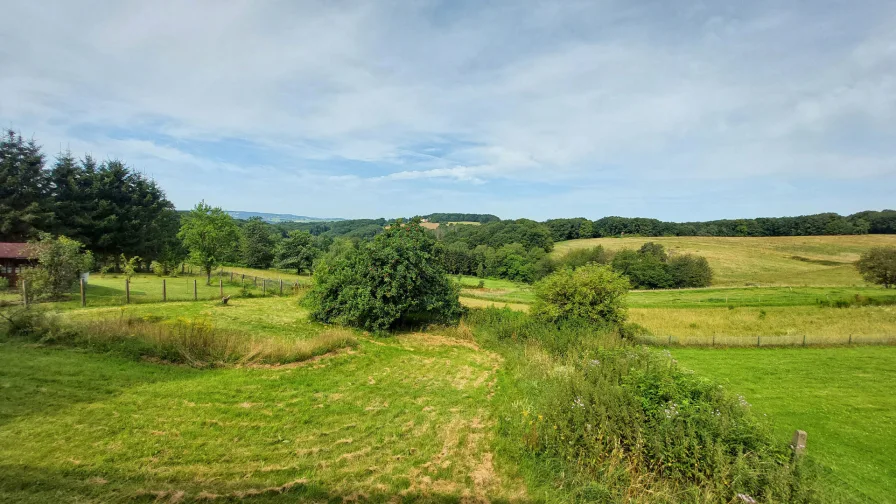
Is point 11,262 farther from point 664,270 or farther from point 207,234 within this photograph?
point 664,270

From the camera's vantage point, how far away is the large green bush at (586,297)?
53.1 ft

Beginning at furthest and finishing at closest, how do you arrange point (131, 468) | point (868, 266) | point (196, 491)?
point (868, 266) < point (131, 468) < point (196, 491)

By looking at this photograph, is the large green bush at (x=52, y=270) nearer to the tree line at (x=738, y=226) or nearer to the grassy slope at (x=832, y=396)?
the grassy slope at (x=832, y=396)

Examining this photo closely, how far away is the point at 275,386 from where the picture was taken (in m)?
8.66

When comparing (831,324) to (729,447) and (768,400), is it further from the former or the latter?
(729,447)

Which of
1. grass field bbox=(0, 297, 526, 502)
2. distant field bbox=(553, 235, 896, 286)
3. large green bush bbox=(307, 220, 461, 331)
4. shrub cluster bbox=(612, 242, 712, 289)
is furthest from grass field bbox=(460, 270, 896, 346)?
shrub cluster bbox=(612, 242, 712, 289)

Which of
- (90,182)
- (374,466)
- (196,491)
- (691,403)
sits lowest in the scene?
(374,466)

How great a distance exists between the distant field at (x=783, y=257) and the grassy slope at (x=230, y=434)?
60.6m

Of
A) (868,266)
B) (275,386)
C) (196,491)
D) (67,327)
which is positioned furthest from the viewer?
(868,266)


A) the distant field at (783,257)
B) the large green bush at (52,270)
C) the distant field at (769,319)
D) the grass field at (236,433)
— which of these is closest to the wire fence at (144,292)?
the large green bush at (52,270)

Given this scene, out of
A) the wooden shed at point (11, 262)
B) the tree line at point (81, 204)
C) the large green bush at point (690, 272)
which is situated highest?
the tree line at point (81, 204)

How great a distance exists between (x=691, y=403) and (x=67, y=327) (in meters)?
15.1

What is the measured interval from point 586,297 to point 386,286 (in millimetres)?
8980

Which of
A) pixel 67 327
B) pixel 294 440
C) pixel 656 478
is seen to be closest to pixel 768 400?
pixel 656 478
